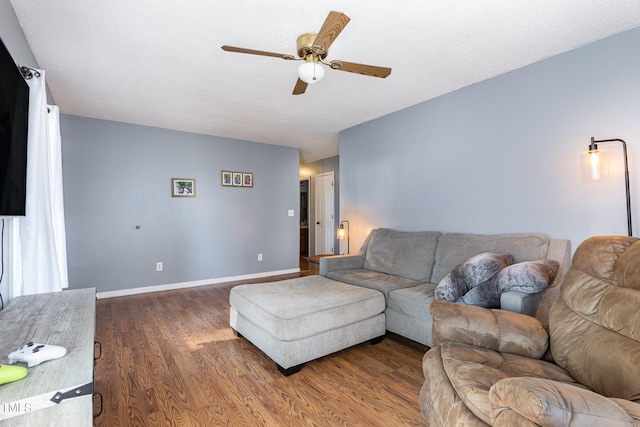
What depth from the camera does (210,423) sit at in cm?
164

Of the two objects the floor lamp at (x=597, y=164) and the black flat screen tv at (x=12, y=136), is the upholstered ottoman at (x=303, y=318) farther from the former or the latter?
the floor lamp at (x=597, y=164)

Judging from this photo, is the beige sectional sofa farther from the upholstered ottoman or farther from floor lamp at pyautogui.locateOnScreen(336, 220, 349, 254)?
floor lamp at pyautogui.locateOnScreen(336, 220, 349, 254)

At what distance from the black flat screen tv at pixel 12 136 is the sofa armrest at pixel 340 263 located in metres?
2.49

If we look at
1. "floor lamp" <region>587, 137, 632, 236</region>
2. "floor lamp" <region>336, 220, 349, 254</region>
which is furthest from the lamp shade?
"floor lamp" <region>336, 220, 349, 254</region>

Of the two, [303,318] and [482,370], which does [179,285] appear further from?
[482,370]

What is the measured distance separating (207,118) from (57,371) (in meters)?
3.63

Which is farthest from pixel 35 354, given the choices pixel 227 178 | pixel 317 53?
pixel 227 178

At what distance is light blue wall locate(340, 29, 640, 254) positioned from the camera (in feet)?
7.08

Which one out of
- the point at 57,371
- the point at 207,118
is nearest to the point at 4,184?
the point at 57,371

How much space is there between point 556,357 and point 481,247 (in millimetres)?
1371

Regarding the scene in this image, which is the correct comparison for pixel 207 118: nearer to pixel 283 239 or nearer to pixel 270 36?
pixel 270 36

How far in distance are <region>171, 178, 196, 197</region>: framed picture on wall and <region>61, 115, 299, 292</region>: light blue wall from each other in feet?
0.24

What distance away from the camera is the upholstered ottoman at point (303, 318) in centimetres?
210

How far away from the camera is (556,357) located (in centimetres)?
140
